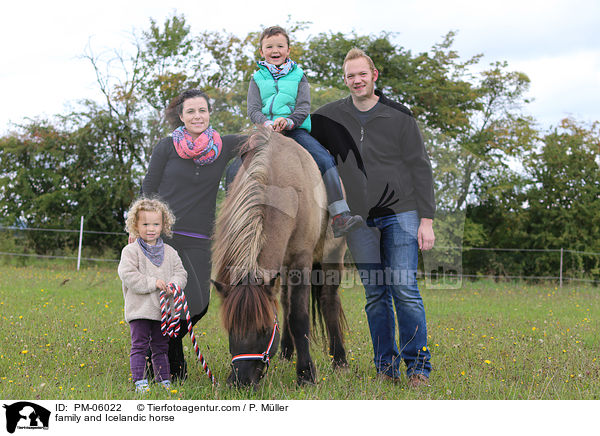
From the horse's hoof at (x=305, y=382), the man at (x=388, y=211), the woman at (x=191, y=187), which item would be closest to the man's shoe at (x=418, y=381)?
the man at (x=388, y=211)

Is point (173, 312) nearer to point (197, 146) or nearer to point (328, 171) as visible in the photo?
point (197, 146)

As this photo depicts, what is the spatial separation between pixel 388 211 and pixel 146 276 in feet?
6.27

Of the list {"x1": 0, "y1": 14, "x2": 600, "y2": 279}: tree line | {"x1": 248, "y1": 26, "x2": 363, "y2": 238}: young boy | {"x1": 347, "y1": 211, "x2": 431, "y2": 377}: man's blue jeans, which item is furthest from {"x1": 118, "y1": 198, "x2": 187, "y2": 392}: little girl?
{"x1": 0, "y1": 14, "x2": 600, "y2": 279}: tree line

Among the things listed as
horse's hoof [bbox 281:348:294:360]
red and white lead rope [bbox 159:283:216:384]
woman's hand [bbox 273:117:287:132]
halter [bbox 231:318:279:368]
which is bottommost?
horse's hoof [bbox 281:348:294:360]

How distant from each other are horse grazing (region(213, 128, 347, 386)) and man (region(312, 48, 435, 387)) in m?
0.41

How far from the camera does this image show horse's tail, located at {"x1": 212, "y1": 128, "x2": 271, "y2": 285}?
10.5 feet

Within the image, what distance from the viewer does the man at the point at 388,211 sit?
3857 mm

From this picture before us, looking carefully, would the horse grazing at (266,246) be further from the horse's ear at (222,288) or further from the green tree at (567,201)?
the green tree at (567,201)

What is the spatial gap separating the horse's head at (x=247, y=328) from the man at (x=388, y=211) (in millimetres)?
1160

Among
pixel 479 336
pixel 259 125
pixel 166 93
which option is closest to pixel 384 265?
pixel 259 125

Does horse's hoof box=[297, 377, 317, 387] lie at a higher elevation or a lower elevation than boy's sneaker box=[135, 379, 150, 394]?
lower

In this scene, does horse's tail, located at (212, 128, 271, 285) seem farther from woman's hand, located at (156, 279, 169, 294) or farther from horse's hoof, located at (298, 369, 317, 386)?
horse's hoof, located at (298, 369, 317, 386)
